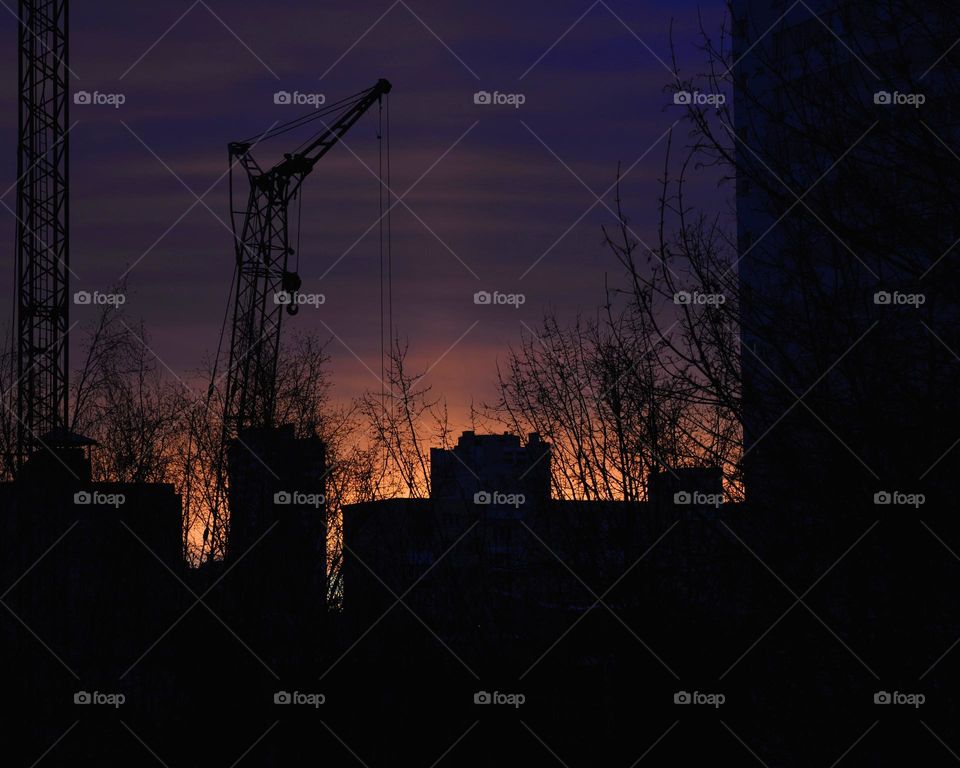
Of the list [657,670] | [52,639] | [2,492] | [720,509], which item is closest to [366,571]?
[52,639]

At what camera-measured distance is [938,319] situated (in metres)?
9.33

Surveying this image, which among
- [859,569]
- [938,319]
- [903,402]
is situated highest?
[938,319]

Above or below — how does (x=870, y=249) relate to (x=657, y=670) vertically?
above

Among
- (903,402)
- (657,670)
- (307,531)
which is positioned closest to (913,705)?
(903,402)

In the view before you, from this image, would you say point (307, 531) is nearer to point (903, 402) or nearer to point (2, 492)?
point (2, 492)

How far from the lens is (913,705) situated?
8609 millimetres

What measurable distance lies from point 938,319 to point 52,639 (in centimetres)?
2030

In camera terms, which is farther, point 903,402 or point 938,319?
point 938,319

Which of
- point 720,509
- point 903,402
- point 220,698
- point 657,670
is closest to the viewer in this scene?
point 903,402

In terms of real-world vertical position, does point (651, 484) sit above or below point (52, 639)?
above

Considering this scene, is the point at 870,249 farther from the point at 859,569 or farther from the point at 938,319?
the point at 859,569

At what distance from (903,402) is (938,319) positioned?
4.80 ft

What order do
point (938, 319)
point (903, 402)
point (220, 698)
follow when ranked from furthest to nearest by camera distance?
point (220, 698)
point (938, 319)
point (903, 402)

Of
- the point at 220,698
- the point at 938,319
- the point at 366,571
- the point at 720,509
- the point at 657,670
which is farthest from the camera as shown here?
the point at 220,698
